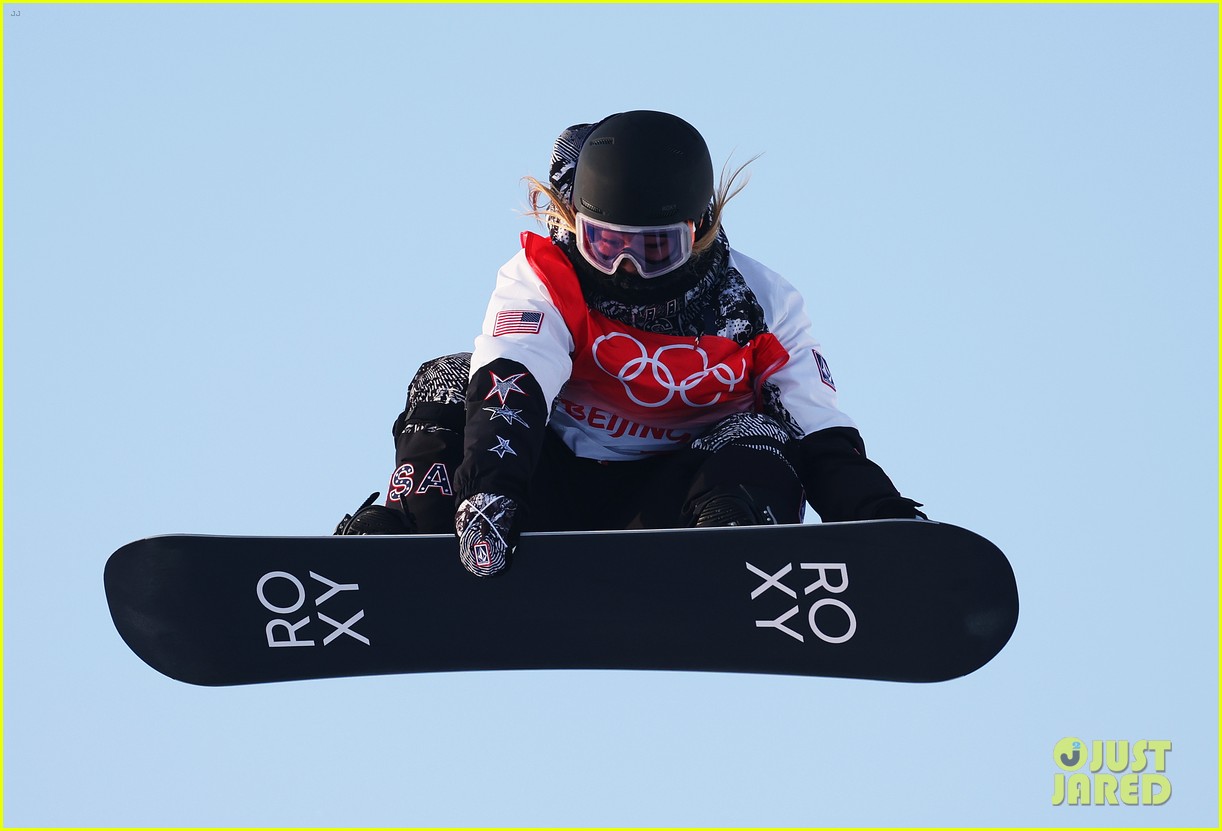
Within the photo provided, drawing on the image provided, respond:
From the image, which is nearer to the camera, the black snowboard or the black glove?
the black glove

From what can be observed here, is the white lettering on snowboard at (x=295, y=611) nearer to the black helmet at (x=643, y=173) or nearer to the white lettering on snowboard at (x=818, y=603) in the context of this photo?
the white lettering on snowboard at (x=818, y=603)

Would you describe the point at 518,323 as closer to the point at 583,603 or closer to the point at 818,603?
the point at 583,603

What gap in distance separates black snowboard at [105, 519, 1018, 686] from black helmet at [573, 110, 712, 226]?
94 cm

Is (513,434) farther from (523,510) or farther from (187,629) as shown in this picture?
(187,629)

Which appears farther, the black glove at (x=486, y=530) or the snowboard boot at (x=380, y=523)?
the snowboard boot at (x=380, y=523)

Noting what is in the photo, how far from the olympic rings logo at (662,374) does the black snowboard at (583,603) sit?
54 cm

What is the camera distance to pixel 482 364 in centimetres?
577

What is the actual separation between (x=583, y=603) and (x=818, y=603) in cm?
68

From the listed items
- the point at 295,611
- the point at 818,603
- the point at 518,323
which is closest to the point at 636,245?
the point at 518,323

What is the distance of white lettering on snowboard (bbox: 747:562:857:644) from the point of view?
5.65 metres

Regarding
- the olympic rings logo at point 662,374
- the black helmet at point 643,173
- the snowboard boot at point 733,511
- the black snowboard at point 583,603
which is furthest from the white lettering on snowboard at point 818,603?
the black helmet at point 643,173

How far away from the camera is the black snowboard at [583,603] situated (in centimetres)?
560

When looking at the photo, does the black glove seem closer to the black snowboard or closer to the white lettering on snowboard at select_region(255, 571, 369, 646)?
the black snowboard

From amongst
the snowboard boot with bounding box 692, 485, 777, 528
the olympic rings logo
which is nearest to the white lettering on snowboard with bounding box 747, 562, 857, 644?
the snowboard boot with bounding box 692, 485, 777, 528
